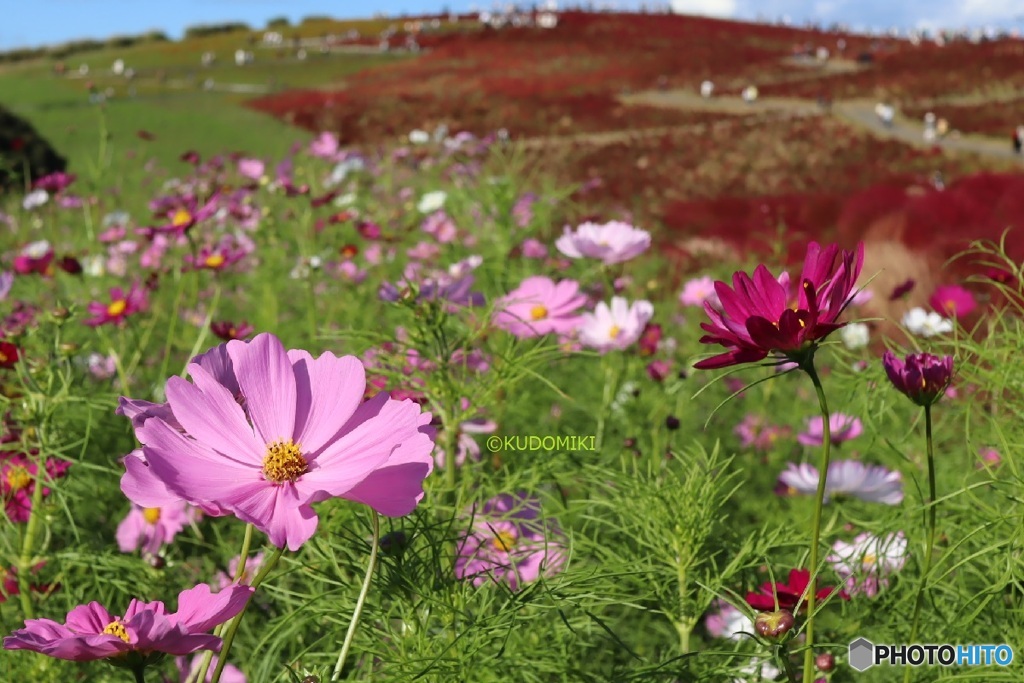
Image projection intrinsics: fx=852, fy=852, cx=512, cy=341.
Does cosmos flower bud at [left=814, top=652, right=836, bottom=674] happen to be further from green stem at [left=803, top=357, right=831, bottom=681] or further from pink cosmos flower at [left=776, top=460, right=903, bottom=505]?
pink cosmos flower at [left=776, top=460, right=903, bottom=505]

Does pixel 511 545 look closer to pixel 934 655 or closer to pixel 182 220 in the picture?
pixel 934 655

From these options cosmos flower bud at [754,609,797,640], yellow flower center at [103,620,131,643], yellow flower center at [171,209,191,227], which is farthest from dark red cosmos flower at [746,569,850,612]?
yellow flower center at [171,209,191,227]

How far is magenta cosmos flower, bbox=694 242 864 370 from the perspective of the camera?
535 mm

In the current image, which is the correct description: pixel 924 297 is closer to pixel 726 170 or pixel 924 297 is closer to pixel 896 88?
pixel 726 170

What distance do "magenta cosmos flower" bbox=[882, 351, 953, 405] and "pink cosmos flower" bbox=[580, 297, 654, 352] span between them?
0.67m

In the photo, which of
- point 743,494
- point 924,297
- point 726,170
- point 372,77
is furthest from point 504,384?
point 372,77

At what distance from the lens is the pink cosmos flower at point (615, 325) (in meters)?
1.35

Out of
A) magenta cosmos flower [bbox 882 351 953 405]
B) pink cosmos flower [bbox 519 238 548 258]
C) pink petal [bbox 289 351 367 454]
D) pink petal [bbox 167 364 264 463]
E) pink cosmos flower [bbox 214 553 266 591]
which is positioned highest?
pink cosmos flower [bbox 519 238 548 258]

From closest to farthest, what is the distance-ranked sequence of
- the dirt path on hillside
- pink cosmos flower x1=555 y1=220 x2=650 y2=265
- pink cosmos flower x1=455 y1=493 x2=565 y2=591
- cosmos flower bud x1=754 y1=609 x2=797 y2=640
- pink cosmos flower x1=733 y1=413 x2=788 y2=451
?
cosmos flower bud x1=754 y1=609 x2=797 y2=640 → pink cosmos flower x1=455 y1=493 x2=565 y2=591 → pink cosmos flower x1=555 y1=220 x2=650 y2=265 → pink cosmos flower x1=733 y1=413 x2=788 y2=451 → the dirt path on hillside

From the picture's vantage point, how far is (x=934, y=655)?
0.74 metres

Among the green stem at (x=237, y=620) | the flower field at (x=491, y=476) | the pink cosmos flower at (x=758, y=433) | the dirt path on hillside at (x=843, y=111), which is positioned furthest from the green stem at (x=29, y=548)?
the dirt path on hillside at (x=843, y=111)

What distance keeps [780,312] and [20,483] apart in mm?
867

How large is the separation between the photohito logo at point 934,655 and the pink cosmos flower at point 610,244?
29.1 inches

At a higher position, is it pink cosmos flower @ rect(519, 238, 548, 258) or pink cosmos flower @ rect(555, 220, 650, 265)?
pink cosmos flower @ rect(519, 238, 548, 258)
